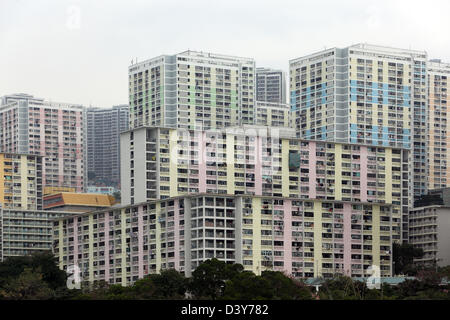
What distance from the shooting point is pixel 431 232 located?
123m

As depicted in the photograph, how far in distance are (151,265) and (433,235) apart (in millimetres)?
37324

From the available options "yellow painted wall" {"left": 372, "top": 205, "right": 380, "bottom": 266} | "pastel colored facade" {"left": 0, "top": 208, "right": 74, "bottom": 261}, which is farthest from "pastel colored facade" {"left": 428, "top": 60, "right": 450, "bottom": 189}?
"pastel colored facade" {"left": 0, "top": 208, "right": 74, "bottom": 261}

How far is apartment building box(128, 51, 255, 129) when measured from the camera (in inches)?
5728

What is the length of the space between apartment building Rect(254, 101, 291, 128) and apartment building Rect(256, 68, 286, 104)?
28.1 metres


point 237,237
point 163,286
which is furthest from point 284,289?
point 237,237

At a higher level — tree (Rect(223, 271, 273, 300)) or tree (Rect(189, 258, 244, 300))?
tree (Rect(223, 271, 273, 300))

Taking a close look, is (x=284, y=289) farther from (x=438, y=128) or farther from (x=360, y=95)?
(x=438, y=128)

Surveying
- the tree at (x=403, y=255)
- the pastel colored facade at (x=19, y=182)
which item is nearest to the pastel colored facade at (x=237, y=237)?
the tree at (x=403, y=255)

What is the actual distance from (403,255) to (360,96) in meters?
30.3

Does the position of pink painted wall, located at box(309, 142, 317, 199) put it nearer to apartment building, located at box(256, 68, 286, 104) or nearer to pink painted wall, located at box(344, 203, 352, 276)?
pink painted wall, located at box(344, 203, 352, 276)

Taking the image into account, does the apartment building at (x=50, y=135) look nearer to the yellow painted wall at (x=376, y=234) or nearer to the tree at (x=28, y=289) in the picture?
the yellow painted wall at (x=376, y=234)

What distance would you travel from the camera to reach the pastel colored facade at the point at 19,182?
142m
